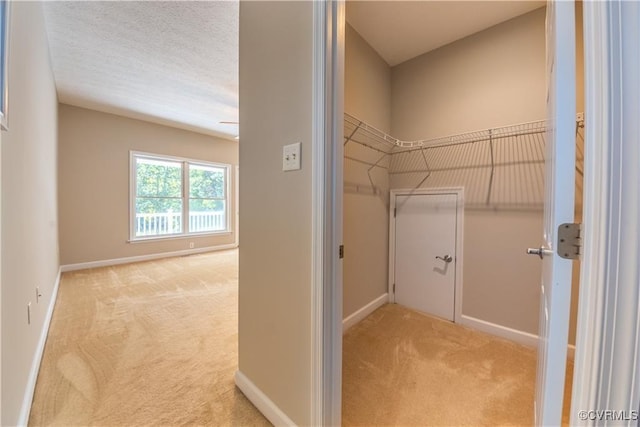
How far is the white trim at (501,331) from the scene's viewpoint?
6.95ft

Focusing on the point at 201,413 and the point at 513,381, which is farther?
the point at 513,381

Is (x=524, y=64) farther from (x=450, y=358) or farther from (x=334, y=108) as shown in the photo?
(x=450, y=358)

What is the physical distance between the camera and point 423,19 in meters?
2.23

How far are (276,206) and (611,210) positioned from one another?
1.12 m

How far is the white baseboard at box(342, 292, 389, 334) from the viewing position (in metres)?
2.36

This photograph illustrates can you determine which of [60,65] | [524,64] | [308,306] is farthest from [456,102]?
[60,65]

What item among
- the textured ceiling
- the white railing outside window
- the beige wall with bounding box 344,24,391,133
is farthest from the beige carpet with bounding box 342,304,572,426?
the white railing outside window

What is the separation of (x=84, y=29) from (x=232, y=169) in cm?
382

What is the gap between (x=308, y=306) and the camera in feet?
3.76

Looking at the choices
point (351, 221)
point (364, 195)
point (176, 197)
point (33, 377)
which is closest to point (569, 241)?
point (351, 221)

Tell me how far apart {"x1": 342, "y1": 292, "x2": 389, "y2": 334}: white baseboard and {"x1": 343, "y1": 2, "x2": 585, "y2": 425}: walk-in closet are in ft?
0.06

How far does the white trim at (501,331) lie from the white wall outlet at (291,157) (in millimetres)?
2260

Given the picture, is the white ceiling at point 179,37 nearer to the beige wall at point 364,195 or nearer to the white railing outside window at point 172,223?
the beige wall at point 364,195

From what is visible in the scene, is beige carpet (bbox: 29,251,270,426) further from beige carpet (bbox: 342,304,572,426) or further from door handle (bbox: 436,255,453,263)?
door handle (bbox: 436,255,453,263)
